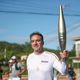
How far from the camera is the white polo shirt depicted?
7.22 m

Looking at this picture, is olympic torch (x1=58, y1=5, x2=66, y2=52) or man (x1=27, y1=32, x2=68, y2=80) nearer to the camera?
olympic torch (x1=58, y1=5, x2=66, y2=52)

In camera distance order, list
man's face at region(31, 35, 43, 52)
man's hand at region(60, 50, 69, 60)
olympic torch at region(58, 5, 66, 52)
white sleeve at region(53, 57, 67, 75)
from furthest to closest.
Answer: man's face at region(31, 35, 43, 52) → white sleeve at region(53, 57, 67, 75) → man's hand at region(60, 50, 69, 60) → olympic torch at region(58, 5, 66, 52)

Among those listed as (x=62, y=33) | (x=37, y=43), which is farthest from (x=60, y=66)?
(x=62, y=33)

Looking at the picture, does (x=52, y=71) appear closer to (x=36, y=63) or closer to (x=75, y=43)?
(x=36, y=63)

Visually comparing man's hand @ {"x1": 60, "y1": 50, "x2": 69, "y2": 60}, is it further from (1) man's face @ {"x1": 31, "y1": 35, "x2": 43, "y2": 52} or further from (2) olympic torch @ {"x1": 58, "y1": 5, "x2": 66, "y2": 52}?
(1) man's face @ {"x1": 31, "y1": 35, "x2": 43, "y2": 52}

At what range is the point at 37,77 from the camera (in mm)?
7238

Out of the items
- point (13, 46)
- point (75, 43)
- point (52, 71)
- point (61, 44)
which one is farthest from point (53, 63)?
point (13, 46)

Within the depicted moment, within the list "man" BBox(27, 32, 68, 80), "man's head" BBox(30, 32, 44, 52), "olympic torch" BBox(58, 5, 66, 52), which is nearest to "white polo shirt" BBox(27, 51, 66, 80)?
"man" BBox(27, 32, 68, 80)

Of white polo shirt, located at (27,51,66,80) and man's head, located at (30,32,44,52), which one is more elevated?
man's head, located at (30,32,44,52)

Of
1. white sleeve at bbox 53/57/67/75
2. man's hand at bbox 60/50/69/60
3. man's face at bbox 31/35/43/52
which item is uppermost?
man's face at bbox 31/35/43/52

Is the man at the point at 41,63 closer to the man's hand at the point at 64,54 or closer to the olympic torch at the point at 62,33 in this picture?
the man's hand at the point at 64,54

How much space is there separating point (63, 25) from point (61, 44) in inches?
11.3

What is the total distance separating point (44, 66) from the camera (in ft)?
23.9

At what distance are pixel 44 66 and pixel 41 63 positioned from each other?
0.07 m
